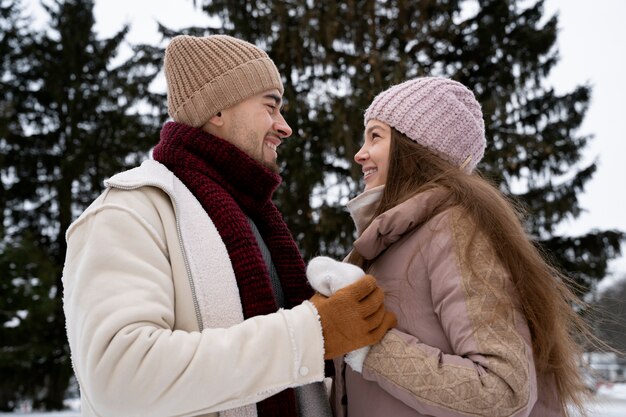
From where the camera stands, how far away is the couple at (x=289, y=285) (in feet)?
4.90

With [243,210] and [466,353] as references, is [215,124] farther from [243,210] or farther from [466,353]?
[466,353]

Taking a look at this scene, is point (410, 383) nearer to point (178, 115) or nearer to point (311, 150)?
point (178, 115)

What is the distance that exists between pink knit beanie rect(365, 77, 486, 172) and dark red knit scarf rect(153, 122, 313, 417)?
1.82 ft

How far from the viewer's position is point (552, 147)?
10.2m

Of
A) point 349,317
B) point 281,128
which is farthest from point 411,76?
point 349,317

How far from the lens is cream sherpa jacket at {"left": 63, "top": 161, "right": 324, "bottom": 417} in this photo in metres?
1.45

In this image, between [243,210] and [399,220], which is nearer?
[399,220]

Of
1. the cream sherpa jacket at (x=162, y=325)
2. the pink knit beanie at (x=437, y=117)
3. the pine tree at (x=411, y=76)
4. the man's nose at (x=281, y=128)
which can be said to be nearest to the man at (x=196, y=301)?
the cream sherpa jacket at (x=162, y=325)

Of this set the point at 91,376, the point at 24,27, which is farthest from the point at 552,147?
the point at 24,27

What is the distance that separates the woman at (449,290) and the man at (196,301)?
6.2 inches

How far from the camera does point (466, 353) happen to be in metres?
1.70

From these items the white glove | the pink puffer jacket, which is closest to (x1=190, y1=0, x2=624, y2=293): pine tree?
the pink puffer jacket

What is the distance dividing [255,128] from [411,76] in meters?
6.79

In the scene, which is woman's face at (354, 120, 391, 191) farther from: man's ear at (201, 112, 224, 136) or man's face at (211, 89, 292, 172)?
man's ear at (201, 112, 224, 136)
